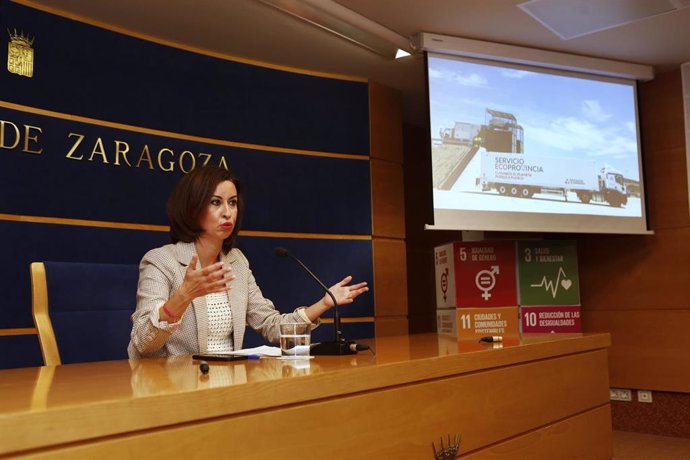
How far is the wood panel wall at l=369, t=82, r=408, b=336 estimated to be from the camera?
4.58 m

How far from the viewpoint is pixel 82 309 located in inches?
90.7

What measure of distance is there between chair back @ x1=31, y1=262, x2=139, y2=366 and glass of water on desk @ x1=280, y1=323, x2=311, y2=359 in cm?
78

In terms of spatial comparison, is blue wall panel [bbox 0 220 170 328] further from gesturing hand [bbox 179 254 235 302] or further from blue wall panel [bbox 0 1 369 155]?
gesturing hand [bbox 179 254 235 302]

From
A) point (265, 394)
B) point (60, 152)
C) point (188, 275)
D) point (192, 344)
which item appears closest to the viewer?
point (265, 394)

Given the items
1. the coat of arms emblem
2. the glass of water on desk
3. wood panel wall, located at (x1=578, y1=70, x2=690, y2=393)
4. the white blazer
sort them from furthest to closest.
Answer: wood panel wall, located at (x1=578, y1=70, x2=690, y2=393), the coat of arms emblem, the white blazer, the glass of water on desk

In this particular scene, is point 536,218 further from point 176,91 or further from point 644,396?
point 176,91

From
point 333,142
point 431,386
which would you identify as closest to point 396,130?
point 333,142

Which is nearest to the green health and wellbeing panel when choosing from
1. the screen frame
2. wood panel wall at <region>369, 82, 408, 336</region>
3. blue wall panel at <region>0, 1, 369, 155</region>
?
the screen frame

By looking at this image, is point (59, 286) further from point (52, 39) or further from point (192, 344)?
point (52, 39)

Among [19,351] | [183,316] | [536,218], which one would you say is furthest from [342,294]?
Answer: [536,218]

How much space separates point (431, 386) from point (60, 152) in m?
2.49

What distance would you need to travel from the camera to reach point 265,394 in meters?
1.25

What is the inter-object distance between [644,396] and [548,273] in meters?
1.18

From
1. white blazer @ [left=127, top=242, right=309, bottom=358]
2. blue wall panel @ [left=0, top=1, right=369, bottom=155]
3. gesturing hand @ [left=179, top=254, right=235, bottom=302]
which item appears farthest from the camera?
blue wall panel @ [left=0, top=1, right=369, bottom=155]
